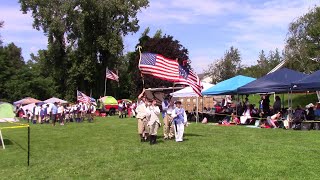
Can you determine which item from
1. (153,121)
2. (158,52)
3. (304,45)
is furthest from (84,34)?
(153,121)

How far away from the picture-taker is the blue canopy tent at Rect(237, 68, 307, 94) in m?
23.5

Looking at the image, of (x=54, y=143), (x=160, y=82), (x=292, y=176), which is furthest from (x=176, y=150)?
(x=160, y=82)

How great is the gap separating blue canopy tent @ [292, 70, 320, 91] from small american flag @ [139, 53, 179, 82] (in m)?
7.51

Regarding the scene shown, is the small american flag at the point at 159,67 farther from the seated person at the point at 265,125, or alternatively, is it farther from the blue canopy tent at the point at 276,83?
the blue canopy tent at the point at 276,83

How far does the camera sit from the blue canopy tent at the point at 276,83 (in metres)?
23.5

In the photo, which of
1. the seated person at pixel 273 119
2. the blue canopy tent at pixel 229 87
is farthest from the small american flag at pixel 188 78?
the blue canopy tent at pixel 229 87

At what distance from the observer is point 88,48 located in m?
58.0

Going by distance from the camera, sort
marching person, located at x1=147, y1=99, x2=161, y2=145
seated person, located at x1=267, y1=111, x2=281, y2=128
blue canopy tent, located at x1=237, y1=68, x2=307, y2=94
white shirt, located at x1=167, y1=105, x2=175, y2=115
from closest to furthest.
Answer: marching person, located at x1=147, y1=99, x2=161, y2=145 < white shirt, located at x1=167, y1=105, x2=175, y2=115 < seated person, located at x1=267, y1=111, x2=281, y2=128 < blue canopy tent, located at x1=237, y1=68, x2=307, y2=94

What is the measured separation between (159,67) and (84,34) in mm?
40616

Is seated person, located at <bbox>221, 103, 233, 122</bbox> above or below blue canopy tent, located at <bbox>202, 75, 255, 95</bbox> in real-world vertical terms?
below

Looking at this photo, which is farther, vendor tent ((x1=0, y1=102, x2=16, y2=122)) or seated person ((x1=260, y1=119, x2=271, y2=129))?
seated person ((x1=260, y1=119, x2=271, y2=129))

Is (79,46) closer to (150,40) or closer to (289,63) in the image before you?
(150,40)

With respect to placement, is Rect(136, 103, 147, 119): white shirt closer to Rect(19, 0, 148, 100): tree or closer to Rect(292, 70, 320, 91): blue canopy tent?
Rect(292, 70, 320, 91): blue canopy tent

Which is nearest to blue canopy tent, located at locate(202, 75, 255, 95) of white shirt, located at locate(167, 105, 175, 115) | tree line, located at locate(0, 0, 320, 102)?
white shirt, located at locate(167, 105, 175, 115)
